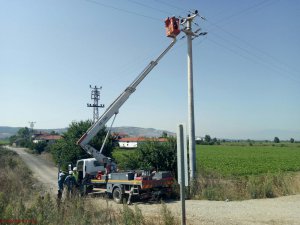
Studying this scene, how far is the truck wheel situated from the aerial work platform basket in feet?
28.7

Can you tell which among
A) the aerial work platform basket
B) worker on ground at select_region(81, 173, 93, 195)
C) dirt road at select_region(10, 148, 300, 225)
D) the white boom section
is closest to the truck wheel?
dirt road at select_region(10, 148, 300, 225)

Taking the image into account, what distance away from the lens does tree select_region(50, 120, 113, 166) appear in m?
29.3

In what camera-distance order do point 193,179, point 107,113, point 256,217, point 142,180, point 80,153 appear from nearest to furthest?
point 256,217 → point 142,180 → point 193,179 → point 107,113 → point 80,153

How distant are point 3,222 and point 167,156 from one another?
1423 cm

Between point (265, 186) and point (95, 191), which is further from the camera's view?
point (95, 191)

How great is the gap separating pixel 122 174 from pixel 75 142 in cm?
1362

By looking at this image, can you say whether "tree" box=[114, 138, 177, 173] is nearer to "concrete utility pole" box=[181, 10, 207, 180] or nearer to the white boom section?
"concrete utility pole" box=[181, 10, 207, 180]

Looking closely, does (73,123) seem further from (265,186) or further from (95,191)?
(265,186)

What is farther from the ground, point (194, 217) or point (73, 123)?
point (73, 123)

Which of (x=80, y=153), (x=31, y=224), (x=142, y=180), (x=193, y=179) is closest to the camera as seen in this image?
(x=31, y=224)

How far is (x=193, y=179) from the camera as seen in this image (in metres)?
18.1

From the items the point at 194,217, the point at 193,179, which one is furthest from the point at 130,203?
the point at 194,217

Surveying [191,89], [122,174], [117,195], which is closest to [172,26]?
[191,89]

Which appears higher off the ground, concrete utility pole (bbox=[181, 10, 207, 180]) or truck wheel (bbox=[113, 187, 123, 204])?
concrete utility pole (bbox=[181, 10, 207, 180])
